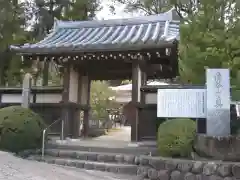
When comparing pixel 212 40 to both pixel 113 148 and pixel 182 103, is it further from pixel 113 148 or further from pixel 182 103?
pixel 113 148

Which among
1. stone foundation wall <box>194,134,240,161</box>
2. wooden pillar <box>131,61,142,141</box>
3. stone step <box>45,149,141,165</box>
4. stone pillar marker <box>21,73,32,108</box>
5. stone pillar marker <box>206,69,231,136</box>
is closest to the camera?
stone foundation wall <box>194,134,240,161</box>

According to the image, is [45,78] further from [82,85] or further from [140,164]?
[140,164]

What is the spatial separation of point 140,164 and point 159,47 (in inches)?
153

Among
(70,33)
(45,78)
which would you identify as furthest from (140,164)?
(45,78)

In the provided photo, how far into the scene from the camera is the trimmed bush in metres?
9.63

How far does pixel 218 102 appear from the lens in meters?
7.20

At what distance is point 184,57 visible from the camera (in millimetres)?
8031

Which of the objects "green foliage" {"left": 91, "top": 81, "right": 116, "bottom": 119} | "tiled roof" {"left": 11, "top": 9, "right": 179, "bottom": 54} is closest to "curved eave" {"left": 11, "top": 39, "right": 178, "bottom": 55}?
"tiled roof" {"left": 11, "top": 9, "right": 179, "bottom": 54}

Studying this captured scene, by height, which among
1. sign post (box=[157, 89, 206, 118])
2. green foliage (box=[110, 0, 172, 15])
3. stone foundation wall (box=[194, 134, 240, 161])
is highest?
green foliage (box=[110, 0, 172, 15])

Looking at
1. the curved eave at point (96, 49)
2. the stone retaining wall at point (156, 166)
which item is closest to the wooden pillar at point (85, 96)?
the curved eave at point (96, 49)

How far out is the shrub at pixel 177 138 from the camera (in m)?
7.46

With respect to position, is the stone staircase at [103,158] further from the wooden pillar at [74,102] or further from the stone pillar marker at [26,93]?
the stone pillar marker at [26,93]

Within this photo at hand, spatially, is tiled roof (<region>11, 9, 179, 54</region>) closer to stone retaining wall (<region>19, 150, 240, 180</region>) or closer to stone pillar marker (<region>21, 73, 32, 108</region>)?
stone pillar marker (<region>21, 73, 32, 108</region>)

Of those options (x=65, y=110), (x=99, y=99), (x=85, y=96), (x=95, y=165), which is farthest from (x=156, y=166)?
(x=99, y=99)
